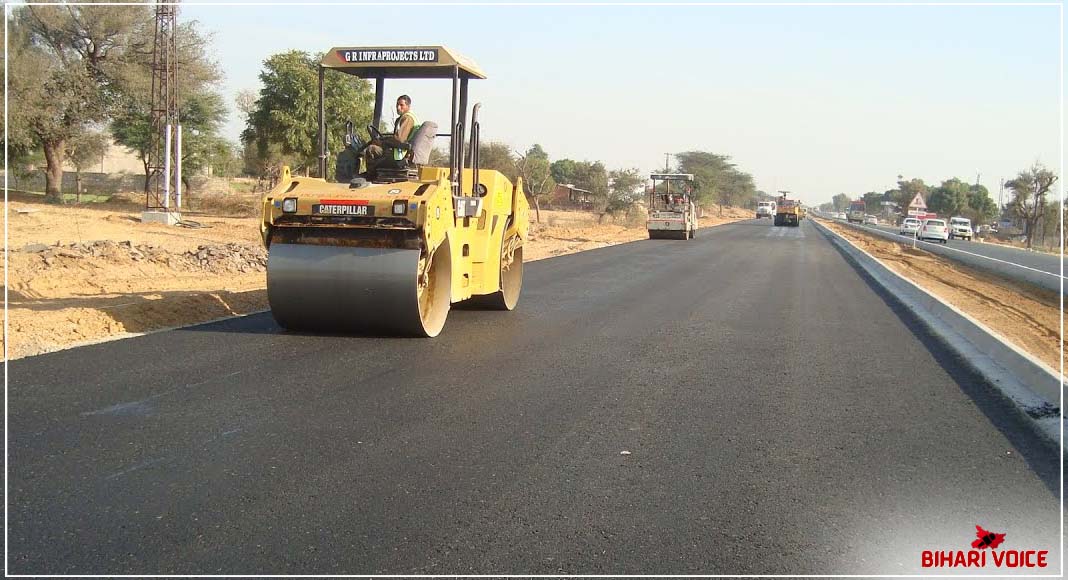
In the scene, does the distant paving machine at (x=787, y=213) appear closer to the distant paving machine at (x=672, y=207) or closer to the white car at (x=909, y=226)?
the white car at (x=909, y=226)

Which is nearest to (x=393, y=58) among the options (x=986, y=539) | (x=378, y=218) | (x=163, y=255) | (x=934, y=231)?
(x=378, y=218)

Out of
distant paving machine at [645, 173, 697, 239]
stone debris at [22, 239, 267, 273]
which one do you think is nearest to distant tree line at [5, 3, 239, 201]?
stone debris at [22, 239, 267, 273]

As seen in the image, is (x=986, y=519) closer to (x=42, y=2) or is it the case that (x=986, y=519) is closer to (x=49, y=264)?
(x=49, y=264)

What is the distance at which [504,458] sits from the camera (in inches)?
193

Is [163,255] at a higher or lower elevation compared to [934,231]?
lower

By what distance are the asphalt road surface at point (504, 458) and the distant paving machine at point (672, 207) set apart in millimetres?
26347

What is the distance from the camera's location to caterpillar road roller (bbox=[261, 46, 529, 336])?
7922 mm

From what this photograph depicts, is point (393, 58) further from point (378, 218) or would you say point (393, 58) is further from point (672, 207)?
point (672, 207)

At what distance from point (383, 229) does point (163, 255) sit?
9882 mm

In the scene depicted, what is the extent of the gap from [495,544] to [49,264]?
1324 centimetres

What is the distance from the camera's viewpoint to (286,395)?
6.13 m

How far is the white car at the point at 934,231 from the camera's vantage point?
46.0m

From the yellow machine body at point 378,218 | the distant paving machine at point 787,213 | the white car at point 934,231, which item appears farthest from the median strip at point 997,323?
the distant paving machine at point 787,213

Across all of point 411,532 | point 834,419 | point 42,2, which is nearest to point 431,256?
point 834,419
